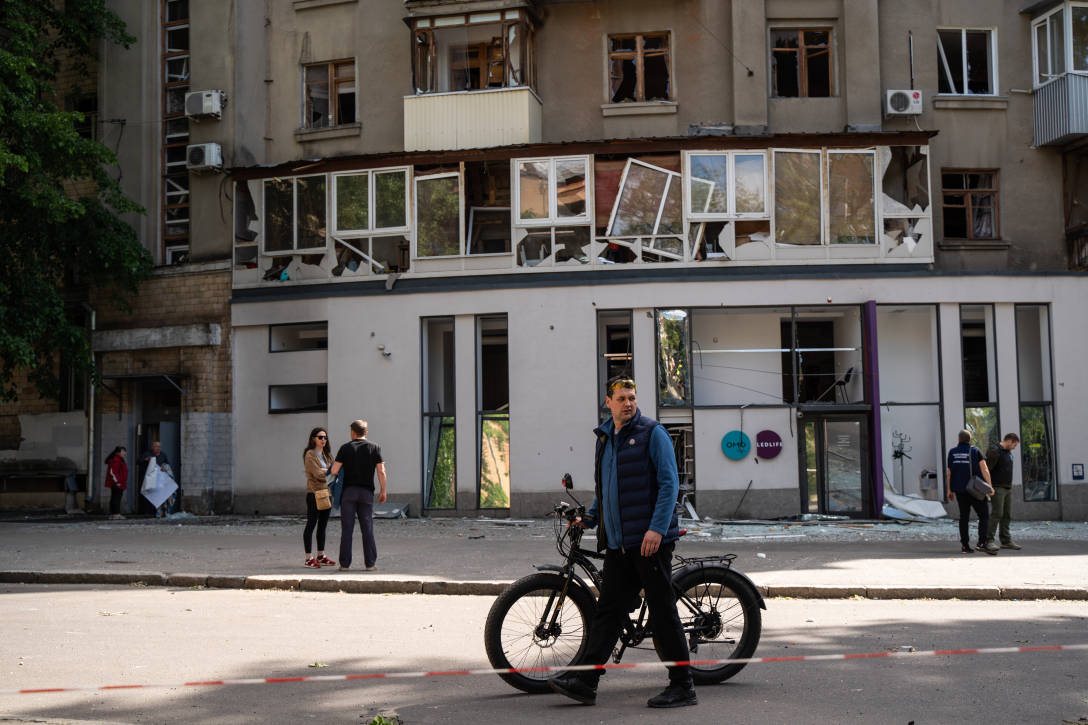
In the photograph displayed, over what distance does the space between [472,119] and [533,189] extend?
2.04 metres

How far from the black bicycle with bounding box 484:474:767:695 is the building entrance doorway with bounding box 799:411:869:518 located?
14.0 metres

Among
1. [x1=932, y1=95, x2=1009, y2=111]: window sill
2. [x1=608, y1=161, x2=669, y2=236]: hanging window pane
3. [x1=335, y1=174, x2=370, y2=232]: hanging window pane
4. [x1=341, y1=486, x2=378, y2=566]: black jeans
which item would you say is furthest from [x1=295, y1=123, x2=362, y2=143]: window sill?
[x1=932, y1=95, x2=1009, y2=111]: window sill

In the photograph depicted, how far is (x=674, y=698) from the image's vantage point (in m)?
5.78

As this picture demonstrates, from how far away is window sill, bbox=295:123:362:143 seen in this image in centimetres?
2206

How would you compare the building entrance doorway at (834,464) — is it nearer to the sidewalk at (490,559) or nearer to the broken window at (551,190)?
the sidewalk at (490,559)

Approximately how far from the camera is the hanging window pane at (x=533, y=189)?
20.5 meters

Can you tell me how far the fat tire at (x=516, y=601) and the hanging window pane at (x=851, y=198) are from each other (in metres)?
15.4

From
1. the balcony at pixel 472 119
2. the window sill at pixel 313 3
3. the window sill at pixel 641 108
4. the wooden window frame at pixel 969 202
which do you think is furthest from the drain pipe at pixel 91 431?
the wooden window frame at pixel 969 202

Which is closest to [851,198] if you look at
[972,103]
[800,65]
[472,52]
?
[800,65]

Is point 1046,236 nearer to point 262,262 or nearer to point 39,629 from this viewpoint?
point 262,262

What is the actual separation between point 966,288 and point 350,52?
1410cm

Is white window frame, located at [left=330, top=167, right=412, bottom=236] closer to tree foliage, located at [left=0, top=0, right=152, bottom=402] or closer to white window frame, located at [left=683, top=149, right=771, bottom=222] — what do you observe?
tree foliage, located at [left=0, top=0, right=152, bottom=402]

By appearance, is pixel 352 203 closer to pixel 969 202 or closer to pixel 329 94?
pixel 329 94

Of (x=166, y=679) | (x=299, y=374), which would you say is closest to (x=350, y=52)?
(x=299, y=374)
